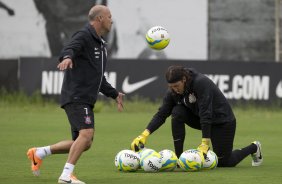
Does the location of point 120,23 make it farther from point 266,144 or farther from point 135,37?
point 266,144

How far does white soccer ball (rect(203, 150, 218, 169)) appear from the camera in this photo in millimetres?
12961

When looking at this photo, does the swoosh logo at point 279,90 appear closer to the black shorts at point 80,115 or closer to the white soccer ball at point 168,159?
the white soccer ball at point 168,159

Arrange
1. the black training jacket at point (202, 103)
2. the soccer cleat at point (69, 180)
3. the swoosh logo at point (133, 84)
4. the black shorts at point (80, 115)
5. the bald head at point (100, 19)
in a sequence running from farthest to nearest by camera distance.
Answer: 1. the swoosh logo at point (133, 84)
2. the black training jacket at point (202, 103)
3. the bald head at point (100, 19)
4. the black shorts at point (80, 115)
5. the soccer cleat at point (69, 180)

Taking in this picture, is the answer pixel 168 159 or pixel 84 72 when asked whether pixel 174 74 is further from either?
pixel 84 72

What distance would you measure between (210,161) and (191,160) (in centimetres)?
37

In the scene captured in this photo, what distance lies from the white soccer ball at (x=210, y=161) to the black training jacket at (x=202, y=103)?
16.6 inches

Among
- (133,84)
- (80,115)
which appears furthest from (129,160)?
(133,84)

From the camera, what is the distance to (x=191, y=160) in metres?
A: 12.8

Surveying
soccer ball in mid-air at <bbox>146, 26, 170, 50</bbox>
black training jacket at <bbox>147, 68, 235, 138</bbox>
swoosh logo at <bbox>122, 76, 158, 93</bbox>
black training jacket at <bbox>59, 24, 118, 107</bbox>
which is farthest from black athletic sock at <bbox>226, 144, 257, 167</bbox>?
swoosh logo at <bbox>122, 76, 158, 93</bbox>

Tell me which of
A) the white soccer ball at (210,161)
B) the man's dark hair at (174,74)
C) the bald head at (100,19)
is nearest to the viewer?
the bald head at (100,19)

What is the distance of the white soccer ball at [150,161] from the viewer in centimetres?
1266

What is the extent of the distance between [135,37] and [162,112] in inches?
888

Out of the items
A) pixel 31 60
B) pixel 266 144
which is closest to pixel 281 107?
pixel 31 60

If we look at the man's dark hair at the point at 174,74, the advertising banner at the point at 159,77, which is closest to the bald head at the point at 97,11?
the man's dark hair at the point at 174,74
